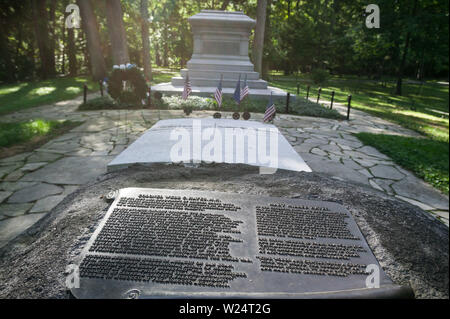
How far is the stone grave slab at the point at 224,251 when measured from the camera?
1.73 metres

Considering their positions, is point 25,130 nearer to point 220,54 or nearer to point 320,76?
point 220,54

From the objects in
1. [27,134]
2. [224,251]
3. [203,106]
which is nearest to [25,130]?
[27,134]

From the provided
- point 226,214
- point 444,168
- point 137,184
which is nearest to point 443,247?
point 226,214

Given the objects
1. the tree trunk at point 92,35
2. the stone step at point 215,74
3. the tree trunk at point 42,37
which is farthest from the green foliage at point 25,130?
the tree trunk at point 42,37

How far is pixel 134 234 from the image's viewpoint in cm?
219

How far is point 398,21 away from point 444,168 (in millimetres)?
16003

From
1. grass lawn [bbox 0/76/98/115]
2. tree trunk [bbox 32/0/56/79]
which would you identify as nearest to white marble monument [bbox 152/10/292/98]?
grass lawn [bbox 0/76/98/115]

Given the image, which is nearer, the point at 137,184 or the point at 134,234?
the point at 134,234

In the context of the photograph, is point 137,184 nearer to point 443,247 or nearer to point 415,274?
point 415,274

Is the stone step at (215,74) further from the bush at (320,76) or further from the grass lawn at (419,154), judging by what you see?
the bush at (320,76)

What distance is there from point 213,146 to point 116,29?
13.9 meters

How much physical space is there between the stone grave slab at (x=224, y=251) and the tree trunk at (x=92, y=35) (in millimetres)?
17812

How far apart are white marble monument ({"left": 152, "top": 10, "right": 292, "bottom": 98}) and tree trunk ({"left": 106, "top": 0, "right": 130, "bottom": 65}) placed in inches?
154

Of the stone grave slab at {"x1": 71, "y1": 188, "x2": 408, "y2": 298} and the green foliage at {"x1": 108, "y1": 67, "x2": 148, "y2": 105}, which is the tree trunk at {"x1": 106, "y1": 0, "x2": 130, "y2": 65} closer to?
the green foliage at {"x1": 108, "y1": 67, "x2": 148, "y2": 105}
